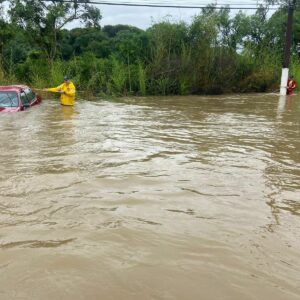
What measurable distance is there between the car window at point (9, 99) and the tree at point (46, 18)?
9637 millimetres

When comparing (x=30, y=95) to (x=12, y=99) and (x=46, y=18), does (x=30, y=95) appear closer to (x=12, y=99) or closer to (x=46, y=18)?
(x=12, y=99)

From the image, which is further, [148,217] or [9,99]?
[9,99]

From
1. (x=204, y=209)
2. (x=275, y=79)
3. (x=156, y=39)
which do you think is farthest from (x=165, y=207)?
(x=275, y=79)

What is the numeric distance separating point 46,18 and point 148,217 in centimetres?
2041

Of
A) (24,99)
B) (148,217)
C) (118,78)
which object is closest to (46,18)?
(118,78)

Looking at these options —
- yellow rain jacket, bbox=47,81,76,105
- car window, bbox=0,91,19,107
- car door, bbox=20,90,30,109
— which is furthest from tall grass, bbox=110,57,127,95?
car window, bbox=0,91,19,107

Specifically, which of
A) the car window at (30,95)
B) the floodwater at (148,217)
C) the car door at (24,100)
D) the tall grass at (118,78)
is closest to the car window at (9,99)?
the car door at (24,100)

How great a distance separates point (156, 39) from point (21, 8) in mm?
7189

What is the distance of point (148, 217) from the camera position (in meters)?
4.69

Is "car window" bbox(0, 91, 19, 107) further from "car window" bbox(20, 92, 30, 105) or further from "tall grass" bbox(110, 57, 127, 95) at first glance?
"tall grass" bbox(110, 57, 127, 95)

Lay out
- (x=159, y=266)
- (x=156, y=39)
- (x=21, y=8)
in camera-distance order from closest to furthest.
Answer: (x=159, y=266) < (x=21, y=8) < (x=156, y=39)

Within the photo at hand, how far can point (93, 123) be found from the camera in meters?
11.9

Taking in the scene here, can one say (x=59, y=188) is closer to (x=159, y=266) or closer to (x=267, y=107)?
(x=159, y=266)

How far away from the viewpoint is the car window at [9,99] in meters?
12.8
